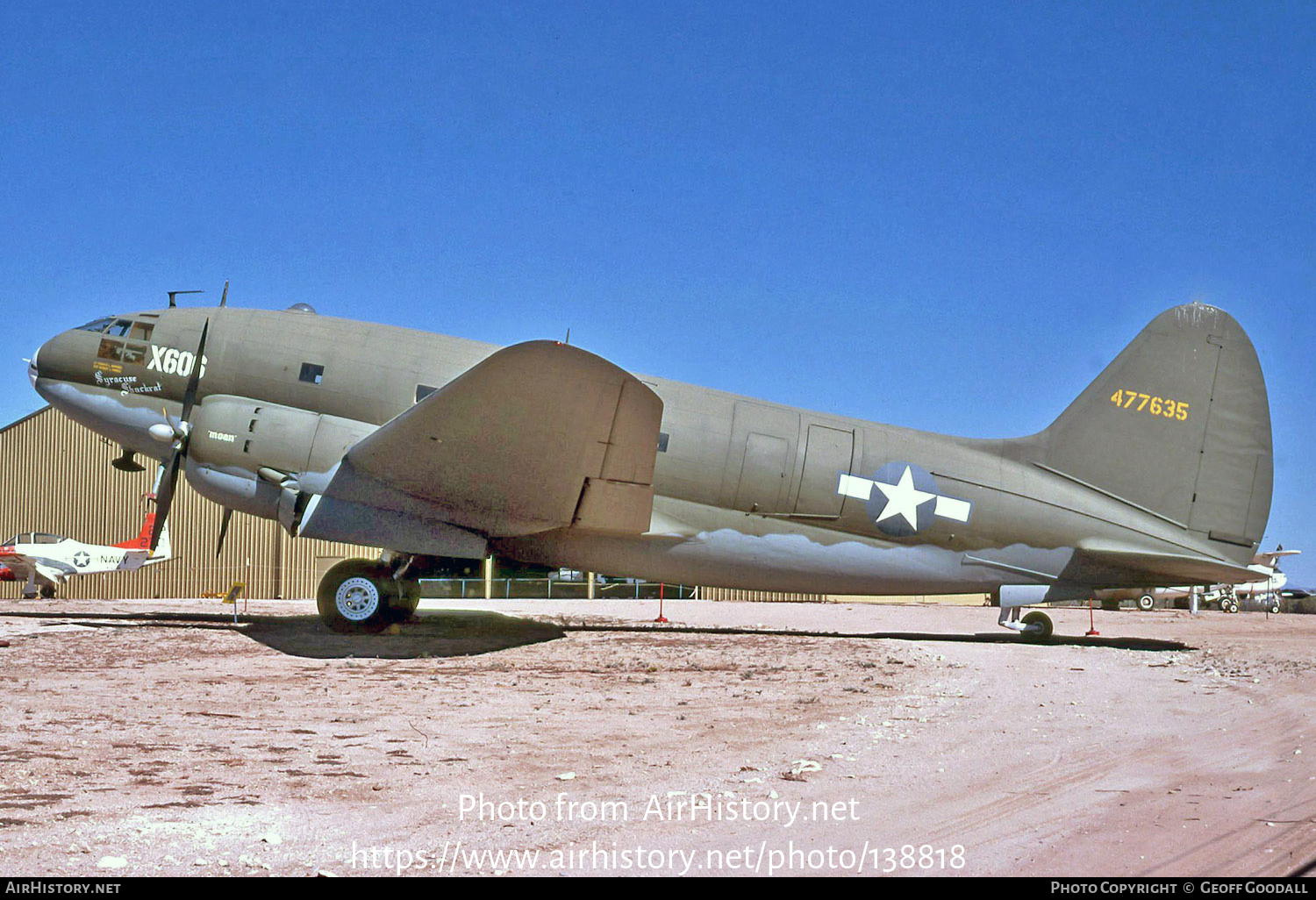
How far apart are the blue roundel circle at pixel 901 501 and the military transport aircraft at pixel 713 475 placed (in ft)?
0.11

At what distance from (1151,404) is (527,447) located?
1109cm

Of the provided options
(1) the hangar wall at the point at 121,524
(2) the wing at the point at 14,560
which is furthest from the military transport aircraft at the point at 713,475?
(1) the hangar wall at the point at 121,524

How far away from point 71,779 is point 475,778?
2264 millimetres

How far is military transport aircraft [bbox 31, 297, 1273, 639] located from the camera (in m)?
14.6

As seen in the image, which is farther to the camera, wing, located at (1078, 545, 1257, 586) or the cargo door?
wing, located at (1078, 545, 1257, 586)

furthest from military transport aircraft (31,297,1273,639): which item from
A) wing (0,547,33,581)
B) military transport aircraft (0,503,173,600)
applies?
wing (0,547,33,581)

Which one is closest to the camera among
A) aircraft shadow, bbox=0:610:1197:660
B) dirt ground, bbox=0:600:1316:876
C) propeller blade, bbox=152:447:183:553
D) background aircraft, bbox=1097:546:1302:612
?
dirt ground, bbox=0:600:1316:876

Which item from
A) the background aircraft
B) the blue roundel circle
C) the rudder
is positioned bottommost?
the background aircraft

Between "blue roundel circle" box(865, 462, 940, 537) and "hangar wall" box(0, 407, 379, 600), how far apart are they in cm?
2436

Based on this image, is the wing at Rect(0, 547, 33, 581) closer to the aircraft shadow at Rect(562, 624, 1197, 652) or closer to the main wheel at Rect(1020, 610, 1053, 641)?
the aircraft shadow at Rect(562, 624, 1197, 652)

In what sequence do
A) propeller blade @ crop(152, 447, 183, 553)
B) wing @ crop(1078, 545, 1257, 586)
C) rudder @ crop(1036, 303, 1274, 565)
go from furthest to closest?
rudder @ crop(1036, 303, 1274, 565), wing @ crop(1078, 545, 1257, 586), propeller blade @ crop(152, 447, 183, 553)

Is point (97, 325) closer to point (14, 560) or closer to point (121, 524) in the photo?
point (14, 560)

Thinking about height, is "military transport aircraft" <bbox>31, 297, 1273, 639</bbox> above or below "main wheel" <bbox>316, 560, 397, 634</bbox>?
above

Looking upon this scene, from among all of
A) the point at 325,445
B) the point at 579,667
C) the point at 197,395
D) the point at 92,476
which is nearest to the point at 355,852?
the point at 579,667
